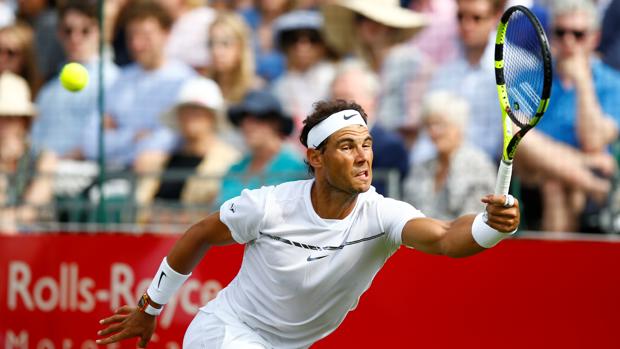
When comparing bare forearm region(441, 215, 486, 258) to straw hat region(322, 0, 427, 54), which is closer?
bare forearm region(441, 215, 486, 258)

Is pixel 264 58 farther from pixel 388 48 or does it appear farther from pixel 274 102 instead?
pixel 388 48

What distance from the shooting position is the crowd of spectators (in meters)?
7.83

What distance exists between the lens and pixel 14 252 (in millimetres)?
8695

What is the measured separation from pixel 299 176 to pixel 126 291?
1394 millimetres

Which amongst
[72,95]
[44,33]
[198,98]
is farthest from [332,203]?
[44,33]

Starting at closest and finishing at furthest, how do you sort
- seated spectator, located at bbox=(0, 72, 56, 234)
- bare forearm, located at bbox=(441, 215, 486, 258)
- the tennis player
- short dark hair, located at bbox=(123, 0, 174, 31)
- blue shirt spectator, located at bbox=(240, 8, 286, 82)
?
bare forearm, located at bbox=(441, 215, 486, 258) < the tennis player < seated spectator, located at bbox=(0, 72, 56, 234) < blue shirt spectator, located at bbox=(240, 8, 286, 82) < short dark hair, located at bbox=(123, 0, 174, 31)

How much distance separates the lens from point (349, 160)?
520 centimetres

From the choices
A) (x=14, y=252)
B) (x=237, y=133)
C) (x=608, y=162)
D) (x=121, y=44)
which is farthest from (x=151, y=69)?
(x=608, y=162)

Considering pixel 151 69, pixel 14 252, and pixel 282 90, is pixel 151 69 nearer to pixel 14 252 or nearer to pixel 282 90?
pixel 282 90

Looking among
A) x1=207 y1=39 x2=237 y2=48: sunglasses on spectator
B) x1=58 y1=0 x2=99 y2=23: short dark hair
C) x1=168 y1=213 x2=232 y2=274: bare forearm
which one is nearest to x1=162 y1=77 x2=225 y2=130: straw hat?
x1=207 y1=39 x2=237 y2=48: sunglasses on spectator

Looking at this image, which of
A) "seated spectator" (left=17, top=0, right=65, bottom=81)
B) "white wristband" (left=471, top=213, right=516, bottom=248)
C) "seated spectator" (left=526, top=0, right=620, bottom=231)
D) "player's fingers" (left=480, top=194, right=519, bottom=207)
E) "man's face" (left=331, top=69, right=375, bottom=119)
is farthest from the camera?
"seated spectator" (left=17, top=0, right=65, bottom=81)

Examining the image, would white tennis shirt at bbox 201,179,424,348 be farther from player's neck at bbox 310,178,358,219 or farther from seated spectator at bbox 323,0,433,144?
seated spectator at bbox 323,0,433,144

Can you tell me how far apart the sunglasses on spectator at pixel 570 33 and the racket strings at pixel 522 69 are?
2.41 m

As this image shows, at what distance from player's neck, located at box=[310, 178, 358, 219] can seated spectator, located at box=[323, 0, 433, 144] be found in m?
3.26
